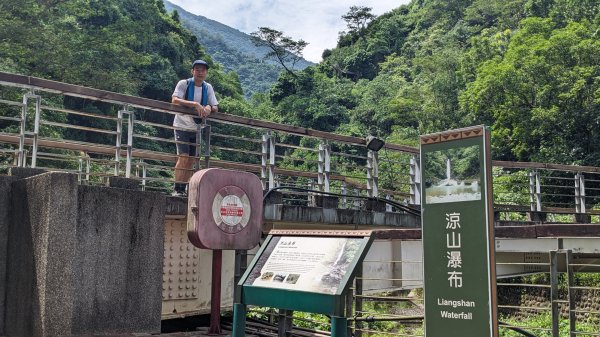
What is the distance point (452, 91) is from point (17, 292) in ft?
118

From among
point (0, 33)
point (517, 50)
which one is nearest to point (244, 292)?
point (0, 33)

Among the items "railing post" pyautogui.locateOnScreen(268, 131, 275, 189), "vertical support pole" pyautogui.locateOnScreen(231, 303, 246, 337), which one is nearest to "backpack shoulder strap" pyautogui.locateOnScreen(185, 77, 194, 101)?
"railing post" pyautogui.locateOnScreen(268, 131, 275, 189)

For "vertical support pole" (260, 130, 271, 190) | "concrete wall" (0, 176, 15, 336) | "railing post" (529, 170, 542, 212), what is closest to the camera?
"concrete wall" (0, 176, 15, 336)

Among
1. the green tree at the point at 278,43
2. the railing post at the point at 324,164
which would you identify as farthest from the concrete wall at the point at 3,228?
the green tree at the point at 278,43

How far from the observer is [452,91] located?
39.5 metres

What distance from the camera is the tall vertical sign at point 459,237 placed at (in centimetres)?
384

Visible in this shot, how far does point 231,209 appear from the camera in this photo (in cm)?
696

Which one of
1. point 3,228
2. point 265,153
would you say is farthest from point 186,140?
point 3,228

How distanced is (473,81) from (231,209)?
31.8m

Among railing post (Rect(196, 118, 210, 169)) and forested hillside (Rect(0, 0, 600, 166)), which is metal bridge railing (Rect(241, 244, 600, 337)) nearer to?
railing post (Rect(196, 118, 210, 169))

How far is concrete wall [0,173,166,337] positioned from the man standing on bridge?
1.22 meters

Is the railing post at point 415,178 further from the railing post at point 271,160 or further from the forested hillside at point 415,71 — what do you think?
the forested hillside at point 415,71

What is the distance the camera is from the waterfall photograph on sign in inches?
155

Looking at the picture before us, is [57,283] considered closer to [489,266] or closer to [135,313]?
[135,313]
